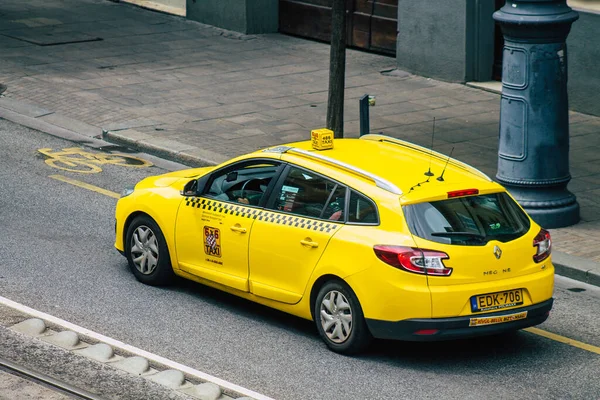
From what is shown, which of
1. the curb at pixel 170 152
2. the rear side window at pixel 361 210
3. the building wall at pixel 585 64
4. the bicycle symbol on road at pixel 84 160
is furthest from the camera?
the building wall at pixel 585 64

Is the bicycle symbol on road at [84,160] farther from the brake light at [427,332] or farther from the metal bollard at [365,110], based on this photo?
the brake light at [427,332]

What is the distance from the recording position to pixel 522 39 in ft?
41.6

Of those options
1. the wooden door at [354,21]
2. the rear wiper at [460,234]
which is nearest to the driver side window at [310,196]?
the rear wiper at [460,234]

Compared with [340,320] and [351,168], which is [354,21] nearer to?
[351,168]

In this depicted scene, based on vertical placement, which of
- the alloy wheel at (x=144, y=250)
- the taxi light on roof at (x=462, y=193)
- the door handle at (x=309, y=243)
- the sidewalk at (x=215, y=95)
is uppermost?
the taxi light on roof at (x=462, y=193)

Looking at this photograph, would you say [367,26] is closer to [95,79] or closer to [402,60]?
[402,60]

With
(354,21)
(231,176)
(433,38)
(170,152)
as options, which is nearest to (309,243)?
(231,176)

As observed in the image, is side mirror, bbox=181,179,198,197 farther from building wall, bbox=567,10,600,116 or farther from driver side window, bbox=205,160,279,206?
building wall, bbox=567,10,600,116

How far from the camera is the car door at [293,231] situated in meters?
9.30

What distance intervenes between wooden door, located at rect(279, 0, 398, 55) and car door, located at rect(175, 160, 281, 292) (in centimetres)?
1241

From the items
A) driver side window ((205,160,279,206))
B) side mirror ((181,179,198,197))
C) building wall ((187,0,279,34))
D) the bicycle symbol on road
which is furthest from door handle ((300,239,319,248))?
building wall ((187,0,279,34))

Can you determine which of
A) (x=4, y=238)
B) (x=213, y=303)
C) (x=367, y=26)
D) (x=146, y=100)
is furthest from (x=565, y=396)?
(x=367, y=26)

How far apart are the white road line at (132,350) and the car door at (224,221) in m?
1.15

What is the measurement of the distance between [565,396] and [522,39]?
5119mm
